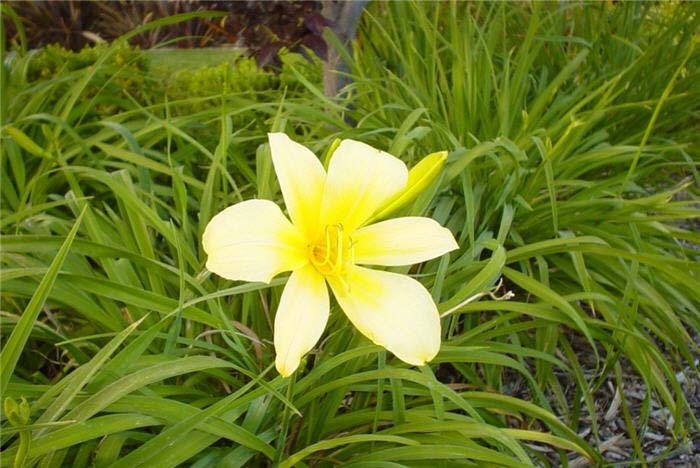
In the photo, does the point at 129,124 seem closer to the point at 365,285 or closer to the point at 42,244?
the point at 42,244

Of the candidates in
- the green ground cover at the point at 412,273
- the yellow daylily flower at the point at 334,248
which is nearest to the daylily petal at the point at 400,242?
the yellow daylily flower at the point at 334,248

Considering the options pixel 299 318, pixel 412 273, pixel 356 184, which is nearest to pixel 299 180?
pixel 356 184

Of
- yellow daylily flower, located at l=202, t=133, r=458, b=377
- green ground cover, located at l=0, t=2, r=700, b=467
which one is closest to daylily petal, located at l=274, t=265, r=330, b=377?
yellow daylily flower, located at l=202, t=133, r=458, b=377

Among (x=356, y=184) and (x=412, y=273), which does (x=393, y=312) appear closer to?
(x=356, y=184)

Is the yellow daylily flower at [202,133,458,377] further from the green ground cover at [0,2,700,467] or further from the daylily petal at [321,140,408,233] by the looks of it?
the green ground cover at [0,2,700,467]

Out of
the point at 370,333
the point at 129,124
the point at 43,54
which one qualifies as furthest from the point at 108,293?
the point at 43,54

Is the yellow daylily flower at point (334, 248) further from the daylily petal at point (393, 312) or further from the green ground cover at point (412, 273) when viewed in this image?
the green ground cover at point (412, 273)
